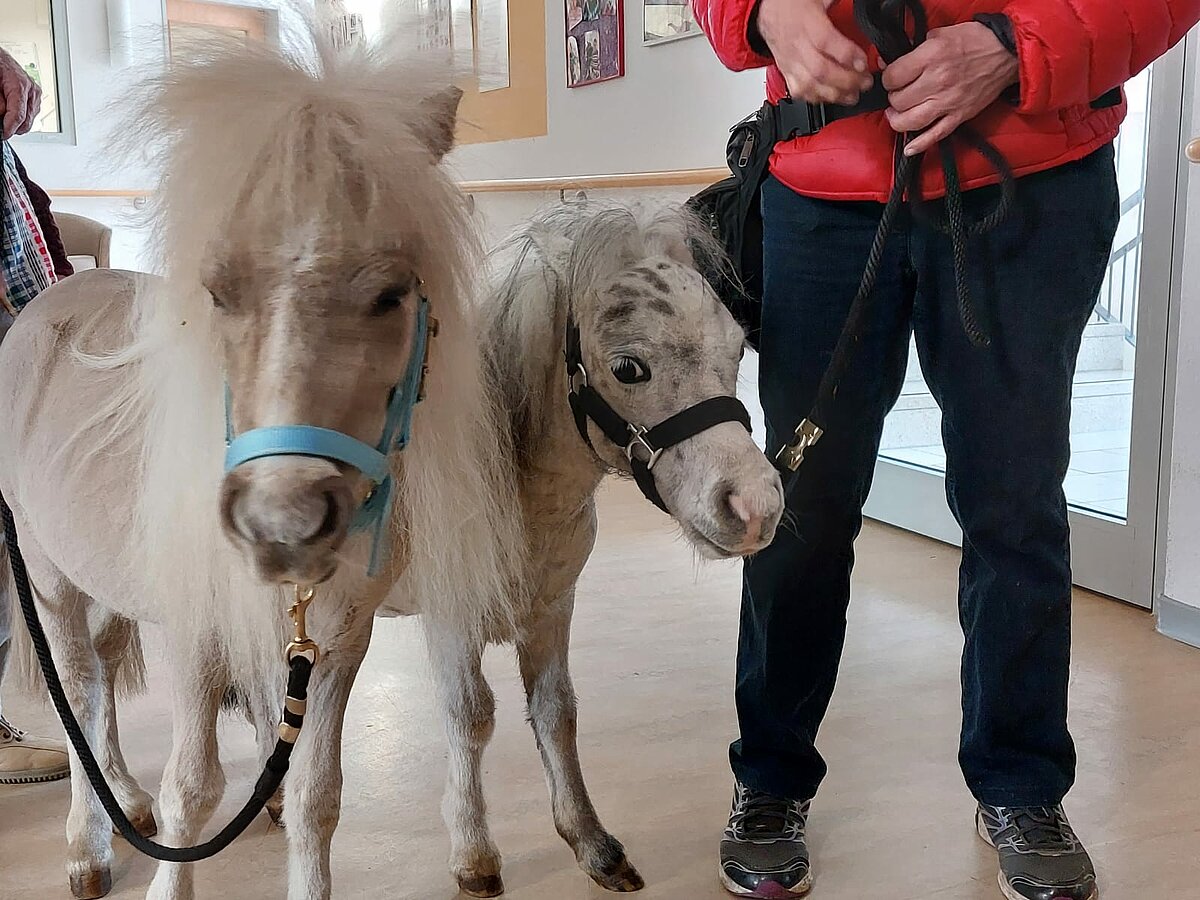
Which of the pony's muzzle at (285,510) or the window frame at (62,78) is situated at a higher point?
the window frame at (62,78)

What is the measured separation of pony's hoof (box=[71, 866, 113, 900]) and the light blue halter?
746mm

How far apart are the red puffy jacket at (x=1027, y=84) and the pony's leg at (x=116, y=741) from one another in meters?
1.15

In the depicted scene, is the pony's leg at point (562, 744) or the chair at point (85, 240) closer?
the pony's leg at point (562, 744)

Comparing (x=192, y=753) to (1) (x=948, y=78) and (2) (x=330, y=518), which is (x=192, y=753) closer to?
(2) (x=330, y=518)

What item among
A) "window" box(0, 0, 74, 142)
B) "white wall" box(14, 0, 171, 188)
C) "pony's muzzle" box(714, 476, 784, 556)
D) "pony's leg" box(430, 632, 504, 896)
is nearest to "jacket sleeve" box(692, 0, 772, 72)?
"pony's muzzle" box(714, 476, 784, 556)

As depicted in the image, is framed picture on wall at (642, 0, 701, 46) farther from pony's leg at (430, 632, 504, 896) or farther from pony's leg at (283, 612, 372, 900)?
pony's leg at (283, 612, 372, 900)

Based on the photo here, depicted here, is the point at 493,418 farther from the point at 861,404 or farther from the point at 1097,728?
the point at 1097,728

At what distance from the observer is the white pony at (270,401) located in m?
0.74

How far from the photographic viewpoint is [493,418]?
3.47ft

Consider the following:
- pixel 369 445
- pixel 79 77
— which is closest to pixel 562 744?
pixel 369 445

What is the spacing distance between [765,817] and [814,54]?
0.94 meters

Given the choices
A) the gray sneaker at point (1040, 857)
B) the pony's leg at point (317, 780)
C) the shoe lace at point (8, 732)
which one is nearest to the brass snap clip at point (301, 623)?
the pony's leg at point (317, 780)

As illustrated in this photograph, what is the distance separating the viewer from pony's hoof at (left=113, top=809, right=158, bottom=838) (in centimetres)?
146

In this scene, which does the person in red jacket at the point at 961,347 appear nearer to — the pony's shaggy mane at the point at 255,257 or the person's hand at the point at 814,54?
the person's hand at the point at 814,54
